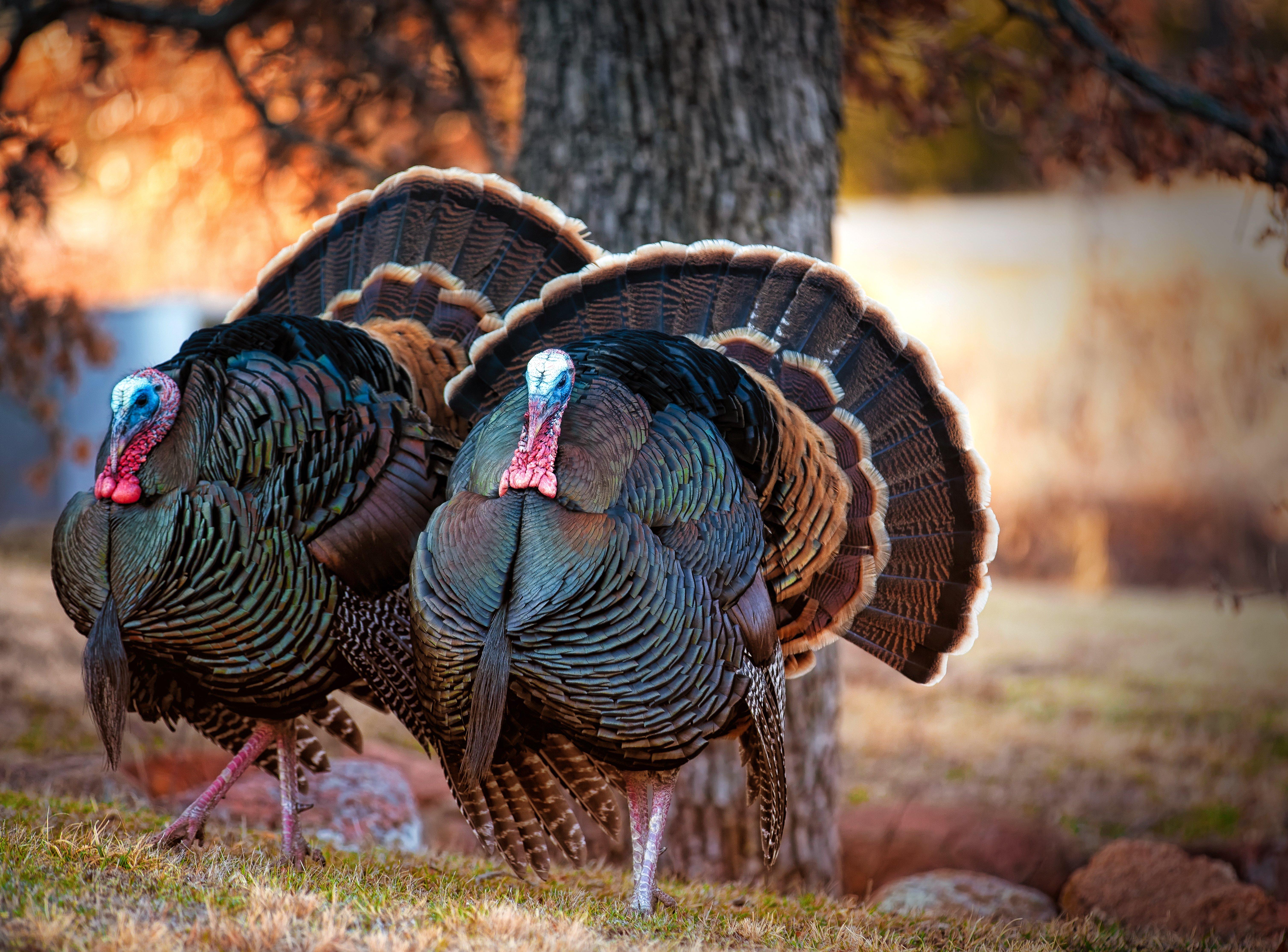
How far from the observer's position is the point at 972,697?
757 centimetres

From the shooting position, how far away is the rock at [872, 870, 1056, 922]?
427cm

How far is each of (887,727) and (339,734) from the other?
13.5 feet

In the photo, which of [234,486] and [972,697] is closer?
[234,486]

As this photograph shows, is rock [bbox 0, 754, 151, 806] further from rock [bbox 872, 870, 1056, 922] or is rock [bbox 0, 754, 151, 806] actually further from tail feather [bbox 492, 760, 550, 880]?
rock [bbox 872, 870, 1056, 922]

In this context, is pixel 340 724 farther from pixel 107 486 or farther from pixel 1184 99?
pixel 1184 99

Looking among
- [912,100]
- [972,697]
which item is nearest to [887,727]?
[972,697]

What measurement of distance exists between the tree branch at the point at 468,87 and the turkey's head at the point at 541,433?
3.23 m

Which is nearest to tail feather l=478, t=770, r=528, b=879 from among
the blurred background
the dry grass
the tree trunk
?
the tree trunk

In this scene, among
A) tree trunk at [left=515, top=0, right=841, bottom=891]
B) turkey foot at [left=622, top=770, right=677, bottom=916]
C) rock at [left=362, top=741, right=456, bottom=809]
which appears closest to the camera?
turkey foot at [left=622, top=770, right=677, bottom=916]

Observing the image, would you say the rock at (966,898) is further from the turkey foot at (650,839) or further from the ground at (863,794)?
the turkey foot at (650,839)

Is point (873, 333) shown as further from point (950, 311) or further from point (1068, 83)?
point (950, 311)

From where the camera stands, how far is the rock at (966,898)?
427 cm

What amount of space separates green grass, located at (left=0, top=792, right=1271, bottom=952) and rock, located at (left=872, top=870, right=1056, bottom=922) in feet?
1.22

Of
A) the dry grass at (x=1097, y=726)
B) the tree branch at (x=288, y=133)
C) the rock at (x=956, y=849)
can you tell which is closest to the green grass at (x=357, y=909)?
the rock at (x=956, y=849)
